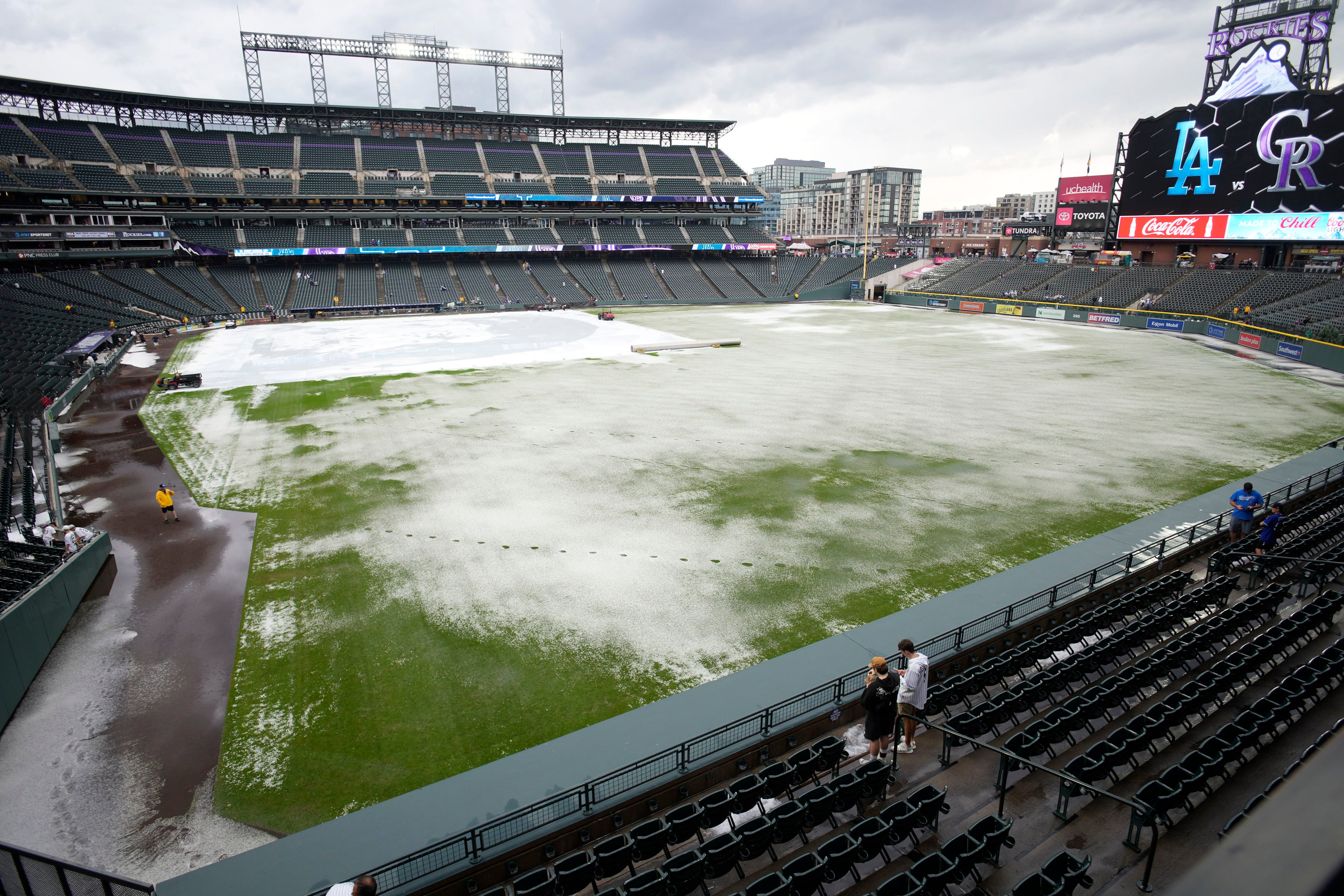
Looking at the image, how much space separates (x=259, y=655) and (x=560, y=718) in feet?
22.3

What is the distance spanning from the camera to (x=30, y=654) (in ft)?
45.1

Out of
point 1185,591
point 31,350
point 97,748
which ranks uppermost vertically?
point 31,350

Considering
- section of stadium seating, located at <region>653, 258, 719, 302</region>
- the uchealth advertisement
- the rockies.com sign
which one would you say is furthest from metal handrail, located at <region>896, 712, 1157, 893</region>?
section of stadium seating, located at <region>653, 258, 719, 302</region>

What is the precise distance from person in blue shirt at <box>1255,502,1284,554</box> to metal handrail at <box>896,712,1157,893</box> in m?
9.08

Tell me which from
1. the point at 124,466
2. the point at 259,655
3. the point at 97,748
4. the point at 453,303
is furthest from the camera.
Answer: the point at 453,303

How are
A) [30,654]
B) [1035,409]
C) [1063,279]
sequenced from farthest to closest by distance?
1. [1063,279]
2. [1035,409]
3. [30,654]

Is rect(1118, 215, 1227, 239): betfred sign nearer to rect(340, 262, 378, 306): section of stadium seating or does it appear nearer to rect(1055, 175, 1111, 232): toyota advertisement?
rect(1055, 175, 1111, 232): toyota advertisement

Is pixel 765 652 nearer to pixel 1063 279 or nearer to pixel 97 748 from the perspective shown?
pixel 97 748

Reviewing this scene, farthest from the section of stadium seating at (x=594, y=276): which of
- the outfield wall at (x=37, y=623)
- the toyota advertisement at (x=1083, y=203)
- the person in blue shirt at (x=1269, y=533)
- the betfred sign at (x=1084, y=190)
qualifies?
the person in blue shirt at (x=1269, y=533)

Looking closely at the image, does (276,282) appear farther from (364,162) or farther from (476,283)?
(364,162)

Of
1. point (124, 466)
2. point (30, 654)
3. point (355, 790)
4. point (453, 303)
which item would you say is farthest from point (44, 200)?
point (355, 790)

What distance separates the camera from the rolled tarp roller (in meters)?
49.4

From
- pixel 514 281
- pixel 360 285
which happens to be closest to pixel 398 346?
pixel 360 285

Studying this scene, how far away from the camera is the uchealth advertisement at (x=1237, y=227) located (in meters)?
49.9
